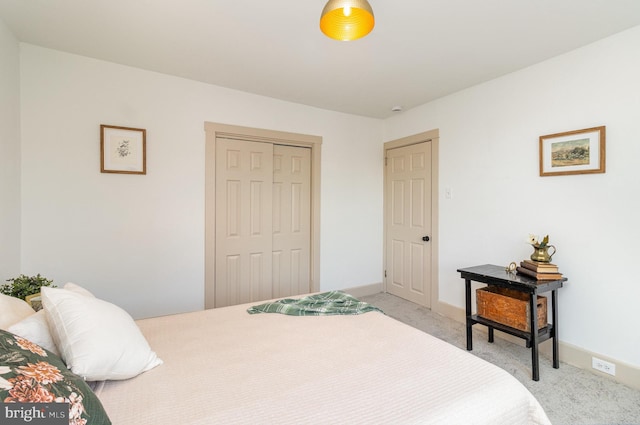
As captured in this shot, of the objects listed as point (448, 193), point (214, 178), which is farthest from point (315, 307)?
point (448, 193)

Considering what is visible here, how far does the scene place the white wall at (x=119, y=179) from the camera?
7.82 ft

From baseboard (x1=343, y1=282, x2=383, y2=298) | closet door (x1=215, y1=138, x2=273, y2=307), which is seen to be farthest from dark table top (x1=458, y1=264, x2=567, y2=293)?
closet door (x1=215, y1=138, x2=273, y2=307)

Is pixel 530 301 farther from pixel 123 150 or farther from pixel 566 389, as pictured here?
pixel 123 150

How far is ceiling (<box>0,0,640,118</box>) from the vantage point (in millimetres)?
1872

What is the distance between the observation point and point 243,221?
3375 millimetres

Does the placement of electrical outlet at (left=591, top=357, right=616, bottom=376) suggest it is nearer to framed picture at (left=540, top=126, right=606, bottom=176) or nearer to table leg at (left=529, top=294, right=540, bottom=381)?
table leg at (left=529, top=294, right=540, bottom=381)

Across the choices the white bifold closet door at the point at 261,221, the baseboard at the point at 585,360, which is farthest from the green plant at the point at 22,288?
the baseboard at the point at 585,360

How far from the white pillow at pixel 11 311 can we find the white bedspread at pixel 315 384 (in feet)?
1.26

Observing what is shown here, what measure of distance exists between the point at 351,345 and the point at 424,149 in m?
2.83

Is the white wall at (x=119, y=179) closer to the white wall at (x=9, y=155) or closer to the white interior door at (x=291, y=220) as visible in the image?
the white wall at (x=9, y=155)

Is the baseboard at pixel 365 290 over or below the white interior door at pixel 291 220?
below

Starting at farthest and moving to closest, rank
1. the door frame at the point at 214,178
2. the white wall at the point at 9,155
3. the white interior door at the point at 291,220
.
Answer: the white interior door at the point at 291,220 → the door frame at the point at 214,178 → the white wall at the point at 9,155

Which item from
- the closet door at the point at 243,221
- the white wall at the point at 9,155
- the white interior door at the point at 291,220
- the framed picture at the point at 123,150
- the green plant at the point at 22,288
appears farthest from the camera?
the white interior door at the point at 291,220

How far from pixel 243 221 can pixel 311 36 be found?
78.0 inches
